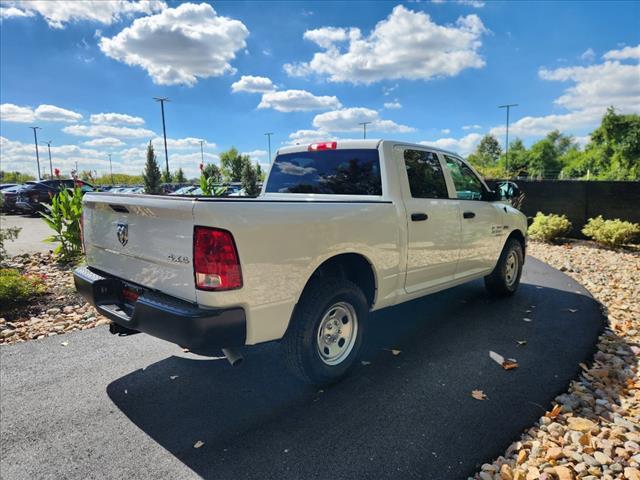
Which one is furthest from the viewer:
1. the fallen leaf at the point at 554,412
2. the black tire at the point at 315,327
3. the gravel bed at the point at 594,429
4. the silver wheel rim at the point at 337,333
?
the silver wheel rim at the point at 337,333

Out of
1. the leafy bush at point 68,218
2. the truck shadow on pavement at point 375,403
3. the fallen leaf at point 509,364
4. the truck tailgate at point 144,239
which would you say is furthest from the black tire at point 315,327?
the leafy bush at point 68,218

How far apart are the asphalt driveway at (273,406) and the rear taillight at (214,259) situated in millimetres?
1042

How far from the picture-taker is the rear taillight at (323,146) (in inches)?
165

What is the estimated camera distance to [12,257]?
859 cm

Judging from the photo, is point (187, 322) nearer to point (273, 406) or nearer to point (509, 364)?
point (273, 406)

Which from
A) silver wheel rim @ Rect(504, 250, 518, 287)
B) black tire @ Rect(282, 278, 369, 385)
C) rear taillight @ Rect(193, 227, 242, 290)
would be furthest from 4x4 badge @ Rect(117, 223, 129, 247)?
silver wheel rim @ Rect(504, 250, 518, 287)

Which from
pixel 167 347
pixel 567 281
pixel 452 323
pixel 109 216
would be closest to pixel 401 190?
pixel 452 323

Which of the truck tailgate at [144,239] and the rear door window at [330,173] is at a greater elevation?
A: the rear door window at [330,173]

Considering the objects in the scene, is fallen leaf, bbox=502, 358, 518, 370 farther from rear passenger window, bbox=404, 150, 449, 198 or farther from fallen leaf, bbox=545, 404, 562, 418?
rear passenger window, bbox=404, 150, 449, 198

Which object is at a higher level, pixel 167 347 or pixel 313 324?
pixel 313 324

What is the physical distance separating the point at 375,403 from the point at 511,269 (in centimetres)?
365

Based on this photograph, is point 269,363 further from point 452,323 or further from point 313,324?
point 452,323

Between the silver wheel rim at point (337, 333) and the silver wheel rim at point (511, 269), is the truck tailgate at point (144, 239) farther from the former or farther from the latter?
the silver wheel rim at point (511, 269)

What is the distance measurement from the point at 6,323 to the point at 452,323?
16.9 ft
